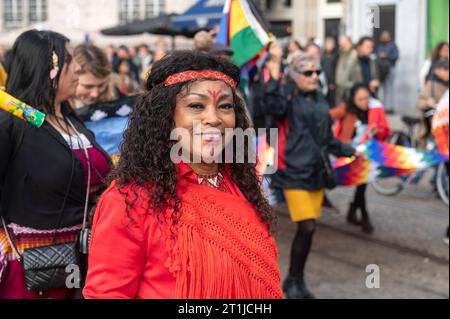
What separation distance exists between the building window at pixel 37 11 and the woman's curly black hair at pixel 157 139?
3130cm

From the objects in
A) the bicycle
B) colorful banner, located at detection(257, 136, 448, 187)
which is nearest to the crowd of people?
colorful banner, located at detection(257, 136, 448, 187)

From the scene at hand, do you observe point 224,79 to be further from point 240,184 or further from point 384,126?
point 384,126

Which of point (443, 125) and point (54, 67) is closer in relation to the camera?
point (54, 67)

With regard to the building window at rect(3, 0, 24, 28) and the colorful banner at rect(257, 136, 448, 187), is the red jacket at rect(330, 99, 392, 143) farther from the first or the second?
the building window at rect(3, 0, 24, 28)

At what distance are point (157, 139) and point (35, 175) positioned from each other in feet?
3.33

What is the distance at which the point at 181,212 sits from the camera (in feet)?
7.37

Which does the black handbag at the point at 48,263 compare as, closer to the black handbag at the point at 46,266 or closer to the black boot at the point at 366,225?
the black handbag at the point at 46,266

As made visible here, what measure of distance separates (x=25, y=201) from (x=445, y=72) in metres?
6.86

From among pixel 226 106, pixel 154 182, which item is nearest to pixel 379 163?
pixel 226 106

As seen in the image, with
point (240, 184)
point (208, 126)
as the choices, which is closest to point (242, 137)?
point (240, 184)

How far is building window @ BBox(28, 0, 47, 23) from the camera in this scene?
106 ft

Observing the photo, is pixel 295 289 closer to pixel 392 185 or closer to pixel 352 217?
pixel 352 217

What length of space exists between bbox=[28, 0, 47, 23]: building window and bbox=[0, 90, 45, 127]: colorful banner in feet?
100

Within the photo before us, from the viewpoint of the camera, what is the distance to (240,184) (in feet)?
8.54
